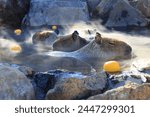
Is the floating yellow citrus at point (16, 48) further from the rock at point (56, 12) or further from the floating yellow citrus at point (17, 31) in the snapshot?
the rock at point (56, 12)

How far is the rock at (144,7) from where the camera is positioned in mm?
18817

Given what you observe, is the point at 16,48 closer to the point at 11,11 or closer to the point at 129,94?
the point at 11,11

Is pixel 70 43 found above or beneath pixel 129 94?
beneath

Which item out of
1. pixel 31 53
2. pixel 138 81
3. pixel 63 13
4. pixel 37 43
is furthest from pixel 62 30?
pixel 138 81

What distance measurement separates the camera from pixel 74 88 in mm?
6219

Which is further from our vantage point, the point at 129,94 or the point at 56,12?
the point at 56,12

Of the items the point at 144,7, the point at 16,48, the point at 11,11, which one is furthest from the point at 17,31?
the point at 144,7

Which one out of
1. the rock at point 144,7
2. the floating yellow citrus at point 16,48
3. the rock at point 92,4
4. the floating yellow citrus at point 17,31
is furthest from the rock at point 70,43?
the rock at point 144,7

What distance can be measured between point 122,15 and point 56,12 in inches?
116

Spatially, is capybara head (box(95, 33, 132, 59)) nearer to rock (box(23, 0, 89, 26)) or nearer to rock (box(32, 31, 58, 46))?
rock (box(32, 31, 58, 46))

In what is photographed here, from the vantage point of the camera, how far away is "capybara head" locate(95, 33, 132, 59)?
1073 centimetres

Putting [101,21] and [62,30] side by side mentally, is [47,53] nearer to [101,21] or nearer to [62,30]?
[62,30]

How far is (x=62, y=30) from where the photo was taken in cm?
1639

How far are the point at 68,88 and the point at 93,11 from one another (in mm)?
13057
